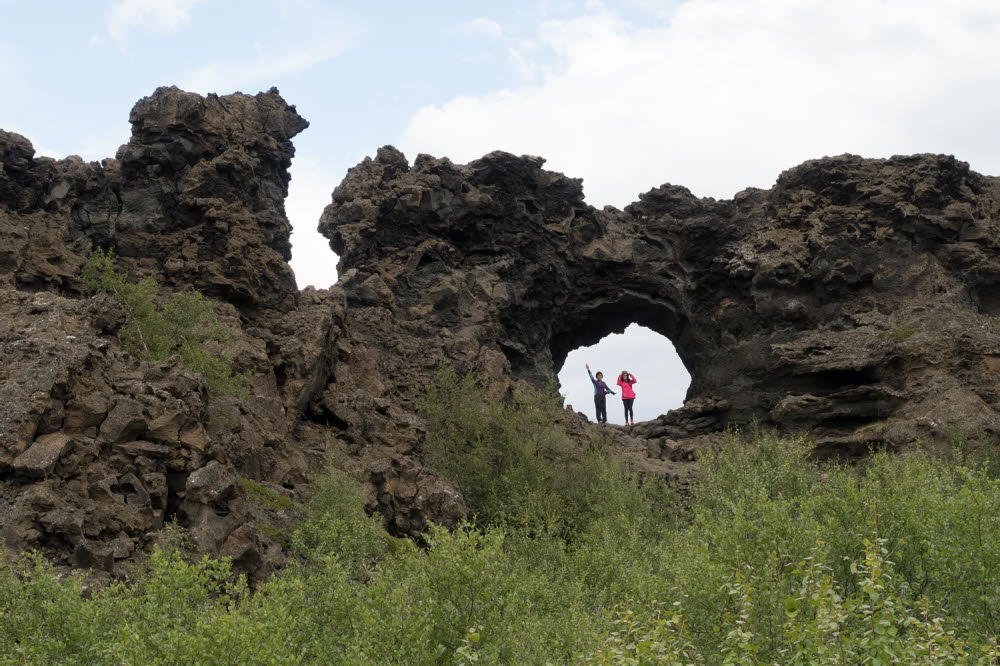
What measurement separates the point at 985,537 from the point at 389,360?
115 ft

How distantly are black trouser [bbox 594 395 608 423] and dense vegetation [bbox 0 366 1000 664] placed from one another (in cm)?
2934

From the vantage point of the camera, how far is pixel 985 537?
1953 cm

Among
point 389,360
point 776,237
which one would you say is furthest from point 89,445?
point 776,237

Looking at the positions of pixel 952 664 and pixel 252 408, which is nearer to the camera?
pixel 952 664

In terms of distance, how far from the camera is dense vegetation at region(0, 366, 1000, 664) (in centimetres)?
1178

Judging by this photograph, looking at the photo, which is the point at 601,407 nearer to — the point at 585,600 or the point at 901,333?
the point at 901,333

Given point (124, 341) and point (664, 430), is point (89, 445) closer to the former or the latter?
point (124, 341)

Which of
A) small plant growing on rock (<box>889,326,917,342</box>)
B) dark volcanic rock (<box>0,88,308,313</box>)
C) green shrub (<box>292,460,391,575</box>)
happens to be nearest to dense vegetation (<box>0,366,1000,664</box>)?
green shrub (<box>292,460,391,575</box>)

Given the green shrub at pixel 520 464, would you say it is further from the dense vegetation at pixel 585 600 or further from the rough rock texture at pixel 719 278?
the dense vegetation at pixel 585 600

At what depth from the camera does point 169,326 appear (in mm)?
36531

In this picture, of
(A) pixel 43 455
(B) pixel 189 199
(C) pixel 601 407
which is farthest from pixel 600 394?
(A) pixel 43 455

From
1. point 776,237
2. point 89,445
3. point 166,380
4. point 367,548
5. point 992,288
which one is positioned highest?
point 776,237

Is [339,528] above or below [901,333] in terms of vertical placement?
below

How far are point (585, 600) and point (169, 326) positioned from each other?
2085 cm
